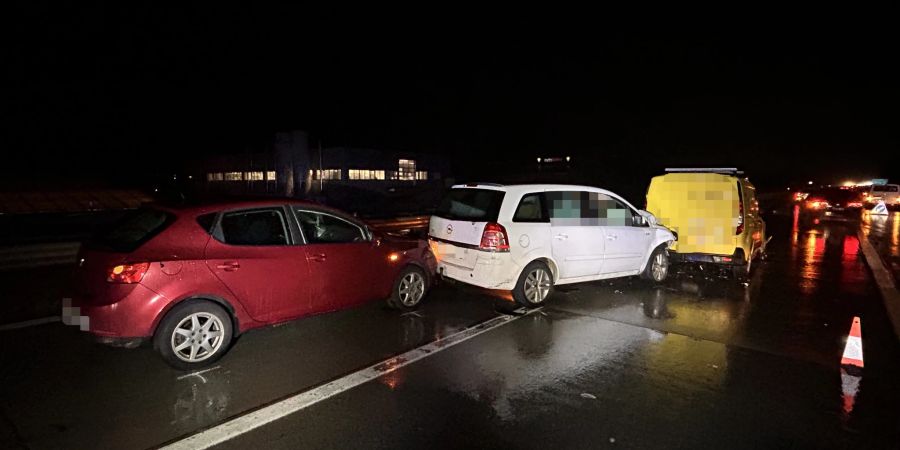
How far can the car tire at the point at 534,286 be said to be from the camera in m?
7.05

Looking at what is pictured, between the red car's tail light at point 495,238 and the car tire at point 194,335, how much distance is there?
328cm

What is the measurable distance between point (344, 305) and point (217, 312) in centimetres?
150

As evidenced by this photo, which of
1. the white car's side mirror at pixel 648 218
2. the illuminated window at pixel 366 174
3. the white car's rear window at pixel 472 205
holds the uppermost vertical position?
the illuminated window at pixel 366 174

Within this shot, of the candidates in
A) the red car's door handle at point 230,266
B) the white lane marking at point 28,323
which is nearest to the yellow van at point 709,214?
the red car's door handle at point 230,266

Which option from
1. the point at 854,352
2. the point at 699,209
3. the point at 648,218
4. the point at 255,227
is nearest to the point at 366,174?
the point at 699,209

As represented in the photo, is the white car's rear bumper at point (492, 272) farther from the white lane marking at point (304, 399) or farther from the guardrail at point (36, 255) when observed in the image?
the guardrail at point (36, 255)

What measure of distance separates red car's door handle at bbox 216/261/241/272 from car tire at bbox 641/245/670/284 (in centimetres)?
675

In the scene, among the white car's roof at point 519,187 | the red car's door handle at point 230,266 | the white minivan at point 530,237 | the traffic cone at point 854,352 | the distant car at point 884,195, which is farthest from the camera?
the distant car at point 884,195

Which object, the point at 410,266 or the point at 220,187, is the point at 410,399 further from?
→ the point at 220,187

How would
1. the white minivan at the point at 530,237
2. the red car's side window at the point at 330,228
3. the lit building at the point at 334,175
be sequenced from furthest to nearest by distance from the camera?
the lit building at the point at 334,175, the white minivan at the point at 530,237, the red car's side window at the point at 330,228

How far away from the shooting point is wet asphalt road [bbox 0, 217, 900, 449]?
3734mm

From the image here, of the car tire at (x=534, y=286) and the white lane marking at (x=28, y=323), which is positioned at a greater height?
the car tire at (x=534, y=286)

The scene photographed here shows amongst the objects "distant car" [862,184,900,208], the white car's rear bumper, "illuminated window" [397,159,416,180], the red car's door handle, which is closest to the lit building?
"illuminated window" [397,159,416,180]

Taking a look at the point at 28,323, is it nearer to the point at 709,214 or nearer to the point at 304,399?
the point at 304,399
